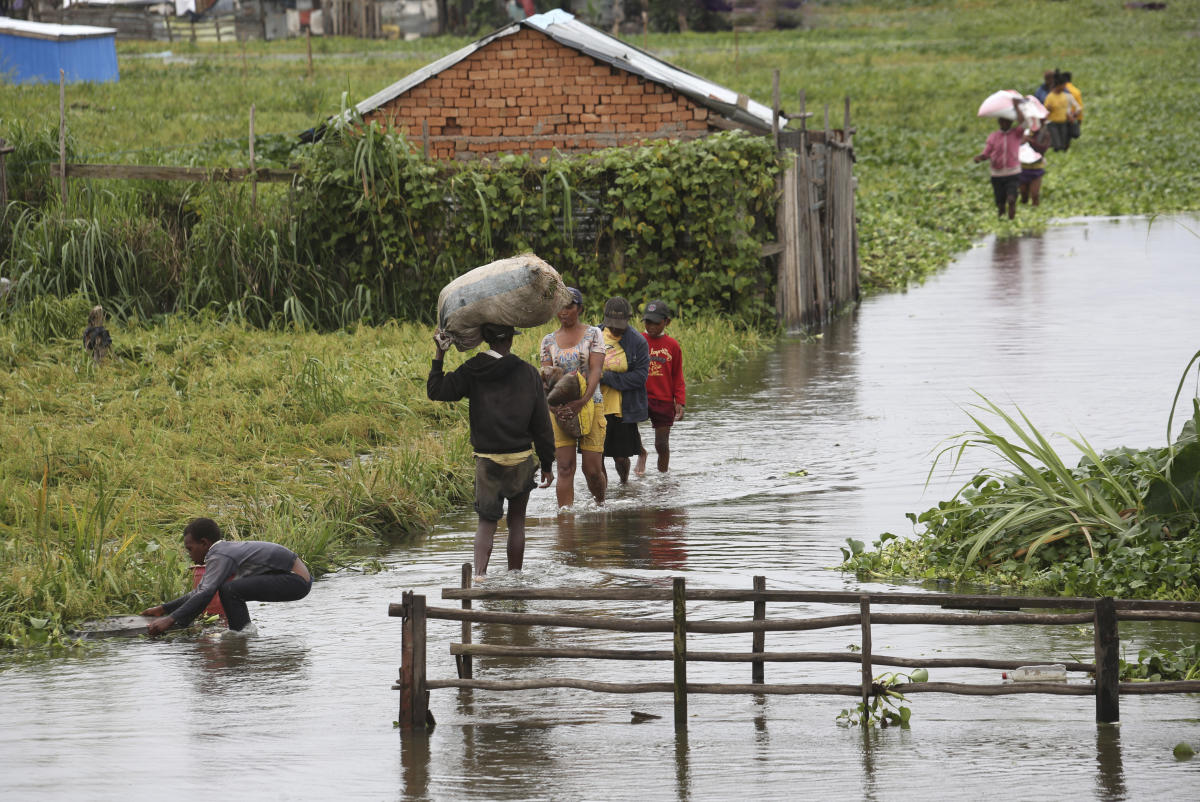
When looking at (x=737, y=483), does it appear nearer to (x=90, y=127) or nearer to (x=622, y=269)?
(x=622, y=269)

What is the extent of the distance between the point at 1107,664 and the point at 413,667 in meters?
2.78

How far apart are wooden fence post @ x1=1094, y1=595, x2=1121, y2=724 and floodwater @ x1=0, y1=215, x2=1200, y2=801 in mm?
97

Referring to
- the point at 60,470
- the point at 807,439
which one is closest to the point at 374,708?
the point at 60,470

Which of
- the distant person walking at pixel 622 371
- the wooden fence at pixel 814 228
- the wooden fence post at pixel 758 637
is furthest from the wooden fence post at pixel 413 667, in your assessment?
the wooden fence at pixel 814 228

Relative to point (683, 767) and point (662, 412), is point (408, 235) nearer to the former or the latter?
point (662, 412)

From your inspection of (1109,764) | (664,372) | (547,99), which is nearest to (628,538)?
(664,372)

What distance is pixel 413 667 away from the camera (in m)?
6.41

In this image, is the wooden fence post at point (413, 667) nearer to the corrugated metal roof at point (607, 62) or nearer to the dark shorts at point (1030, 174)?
the corrugated metal roof at point (607, 62)

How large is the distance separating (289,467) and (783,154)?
26.7 feet

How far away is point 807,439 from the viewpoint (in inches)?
497

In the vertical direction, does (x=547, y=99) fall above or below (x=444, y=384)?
above

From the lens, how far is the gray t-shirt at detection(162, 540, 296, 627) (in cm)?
792

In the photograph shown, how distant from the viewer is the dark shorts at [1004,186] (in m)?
27.3

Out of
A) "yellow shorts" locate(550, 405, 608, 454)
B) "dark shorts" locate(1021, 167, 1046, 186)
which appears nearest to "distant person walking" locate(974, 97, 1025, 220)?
"dark shorts" locate(1021, 167, 1046, 186)
